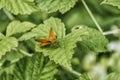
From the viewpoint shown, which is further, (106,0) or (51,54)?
(106,0)

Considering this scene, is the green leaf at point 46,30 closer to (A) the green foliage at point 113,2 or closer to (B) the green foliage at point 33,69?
(B) the green foliage at point 33,69

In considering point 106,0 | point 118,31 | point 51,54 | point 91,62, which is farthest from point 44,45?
point 91,62

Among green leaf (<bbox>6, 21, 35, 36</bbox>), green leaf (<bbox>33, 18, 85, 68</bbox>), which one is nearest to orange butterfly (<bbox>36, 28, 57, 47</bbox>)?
green leaf (<bbox>33, 18, 85, 68</bbox>)

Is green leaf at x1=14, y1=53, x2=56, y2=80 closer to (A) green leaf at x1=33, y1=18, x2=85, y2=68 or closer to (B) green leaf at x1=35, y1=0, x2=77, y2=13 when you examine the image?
(A) green leaf at x1=33, y1=18, x2=85, y2=68

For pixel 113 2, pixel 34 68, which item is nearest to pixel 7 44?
pixel 34 68

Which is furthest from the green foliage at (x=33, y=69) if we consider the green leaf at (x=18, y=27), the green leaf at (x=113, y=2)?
the green leaf at (x=113, y=2)

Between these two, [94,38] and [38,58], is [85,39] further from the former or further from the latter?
[38,58]

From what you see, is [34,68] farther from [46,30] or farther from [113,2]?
[113,2]
